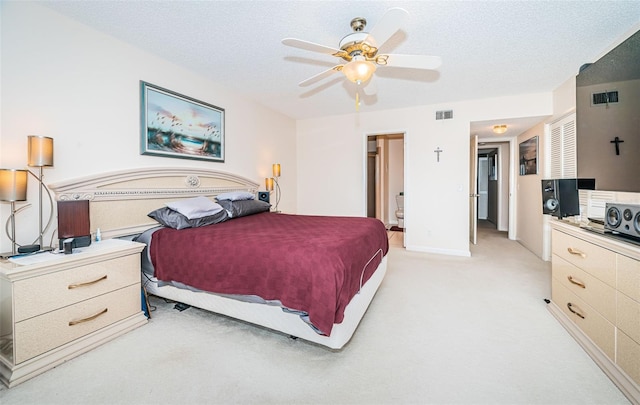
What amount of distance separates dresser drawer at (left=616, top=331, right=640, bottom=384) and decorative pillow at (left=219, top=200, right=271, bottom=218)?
3264 mm

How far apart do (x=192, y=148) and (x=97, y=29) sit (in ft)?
4.35

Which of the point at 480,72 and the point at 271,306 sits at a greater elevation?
the point at 480,72

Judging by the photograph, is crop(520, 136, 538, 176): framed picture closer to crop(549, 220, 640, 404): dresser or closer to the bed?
crop(549, 220, 640, 404): dresser

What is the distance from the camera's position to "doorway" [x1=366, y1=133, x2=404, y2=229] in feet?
23.4

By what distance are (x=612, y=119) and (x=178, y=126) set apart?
13.2 feet

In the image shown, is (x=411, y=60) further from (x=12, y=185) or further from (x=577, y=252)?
(x=12, y=185)

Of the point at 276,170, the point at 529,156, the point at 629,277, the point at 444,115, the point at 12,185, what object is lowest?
the point at 629,277

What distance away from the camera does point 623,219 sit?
63.4 inches

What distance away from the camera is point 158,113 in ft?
9.41

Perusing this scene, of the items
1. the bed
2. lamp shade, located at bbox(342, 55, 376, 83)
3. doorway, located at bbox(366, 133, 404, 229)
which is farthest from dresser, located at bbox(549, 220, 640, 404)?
doorway, located at bbox(366, 133, 404, 229)

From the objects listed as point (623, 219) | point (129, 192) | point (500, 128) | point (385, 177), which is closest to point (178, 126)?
point (129, 192)

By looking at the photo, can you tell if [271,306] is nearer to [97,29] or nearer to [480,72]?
[97,29]


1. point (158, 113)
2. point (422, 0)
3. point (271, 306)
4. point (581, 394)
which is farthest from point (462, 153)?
point (158, 113)

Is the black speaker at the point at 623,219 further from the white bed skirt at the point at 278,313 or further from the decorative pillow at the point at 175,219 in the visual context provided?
the decorative pillow at the point at 175,219
